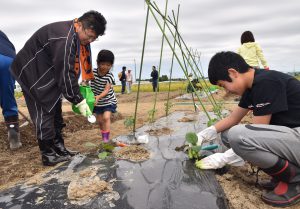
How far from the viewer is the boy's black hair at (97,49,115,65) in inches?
139

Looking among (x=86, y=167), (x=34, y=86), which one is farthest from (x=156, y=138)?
(x=34, y=86)

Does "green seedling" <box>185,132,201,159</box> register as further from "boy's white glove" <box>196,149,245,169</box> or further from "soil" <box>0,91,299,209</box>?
"soil" <box>0,91,299,209</box>

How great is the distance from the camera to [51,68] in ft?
9.44

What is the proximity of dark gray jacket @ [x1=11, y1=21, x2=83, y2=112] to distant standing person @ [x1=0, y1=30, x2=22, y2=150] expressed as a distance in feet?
2.18

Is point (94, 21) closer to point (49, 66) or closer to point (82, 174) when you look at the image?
point (49, 66)

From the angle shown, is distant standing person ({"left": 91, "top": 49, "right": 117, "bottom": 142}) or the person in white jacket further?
distant standing person ({"left": 91, "top": 49, "right": 117, "bottom": 142})

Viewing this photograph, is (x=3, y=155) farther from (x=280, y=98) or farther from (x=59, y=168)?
(x=280, y=98)

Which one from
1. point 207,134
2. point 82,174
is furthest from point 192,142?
point 82,174

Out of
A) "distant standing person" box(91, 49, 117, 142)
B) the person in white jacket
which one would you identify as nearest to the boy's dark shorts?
"distant standing person" box(91, 49, 117, 142)

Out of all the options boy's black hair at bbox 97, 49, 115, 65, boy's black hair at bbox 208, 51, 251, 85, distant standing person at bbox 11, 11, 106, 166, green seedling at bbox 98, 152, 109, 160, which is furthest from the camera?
boy's black hair at bbox 97, 49, 115, 65

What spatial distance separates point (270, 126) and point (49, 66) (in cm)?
196

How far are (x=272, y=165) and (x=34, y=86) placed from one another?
2076 millimetres

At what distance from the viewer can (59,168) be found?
2648 mm

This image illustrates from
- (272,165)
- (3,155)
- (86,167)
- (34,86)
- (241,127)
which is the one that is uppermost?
(34,86)
